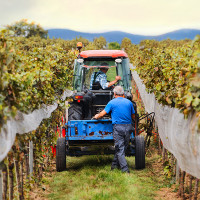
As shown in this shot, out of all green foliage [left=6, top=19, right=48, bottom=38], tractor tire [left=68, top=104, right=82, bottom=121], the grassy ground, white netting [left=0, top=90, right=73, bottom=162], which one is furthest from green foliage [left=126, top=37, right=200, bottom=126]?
green foliage [left=6, top=19, right=48, bottom=38]

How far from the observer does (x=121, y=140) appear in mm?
6762

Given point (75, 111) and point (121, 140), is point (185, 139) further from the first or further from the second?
point (75, 111)

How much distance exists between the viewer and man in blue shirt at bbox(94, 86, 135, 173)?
6.73m

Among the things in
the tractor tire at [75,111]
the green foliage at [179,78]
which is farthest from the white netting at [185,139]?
the tractor tire at [75,111]

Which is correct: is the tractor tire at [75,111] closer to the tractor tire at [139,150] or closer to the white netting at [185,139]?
the tractor tire at [139,150]

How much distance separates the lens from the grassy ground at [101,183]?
5.63 meters

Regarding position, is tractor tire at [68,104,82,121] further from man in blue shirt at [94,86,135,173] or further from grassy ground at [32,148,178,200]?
grassy ground at [32,148,178,200]

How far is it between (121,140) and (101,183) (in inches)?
36.2

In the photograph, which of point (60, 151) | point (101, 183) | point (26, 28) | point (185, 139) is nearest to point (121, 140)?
point (101, 183)

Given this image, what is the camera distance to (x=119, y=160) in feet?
22.3

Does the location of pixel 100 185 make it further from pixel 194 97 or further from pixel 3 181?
pixel 194 97

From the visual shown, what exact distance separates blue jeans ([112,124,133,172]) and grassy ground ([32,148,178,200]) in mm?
191

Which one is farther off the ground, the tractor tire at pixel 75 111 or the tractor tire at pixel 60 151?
the tractor tire at pixel 75 111

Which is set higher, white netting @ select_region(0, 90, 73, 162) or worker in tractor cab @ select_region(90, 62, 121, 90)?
worker in tractor cab @ select_region(90, 62, 121, 90)
